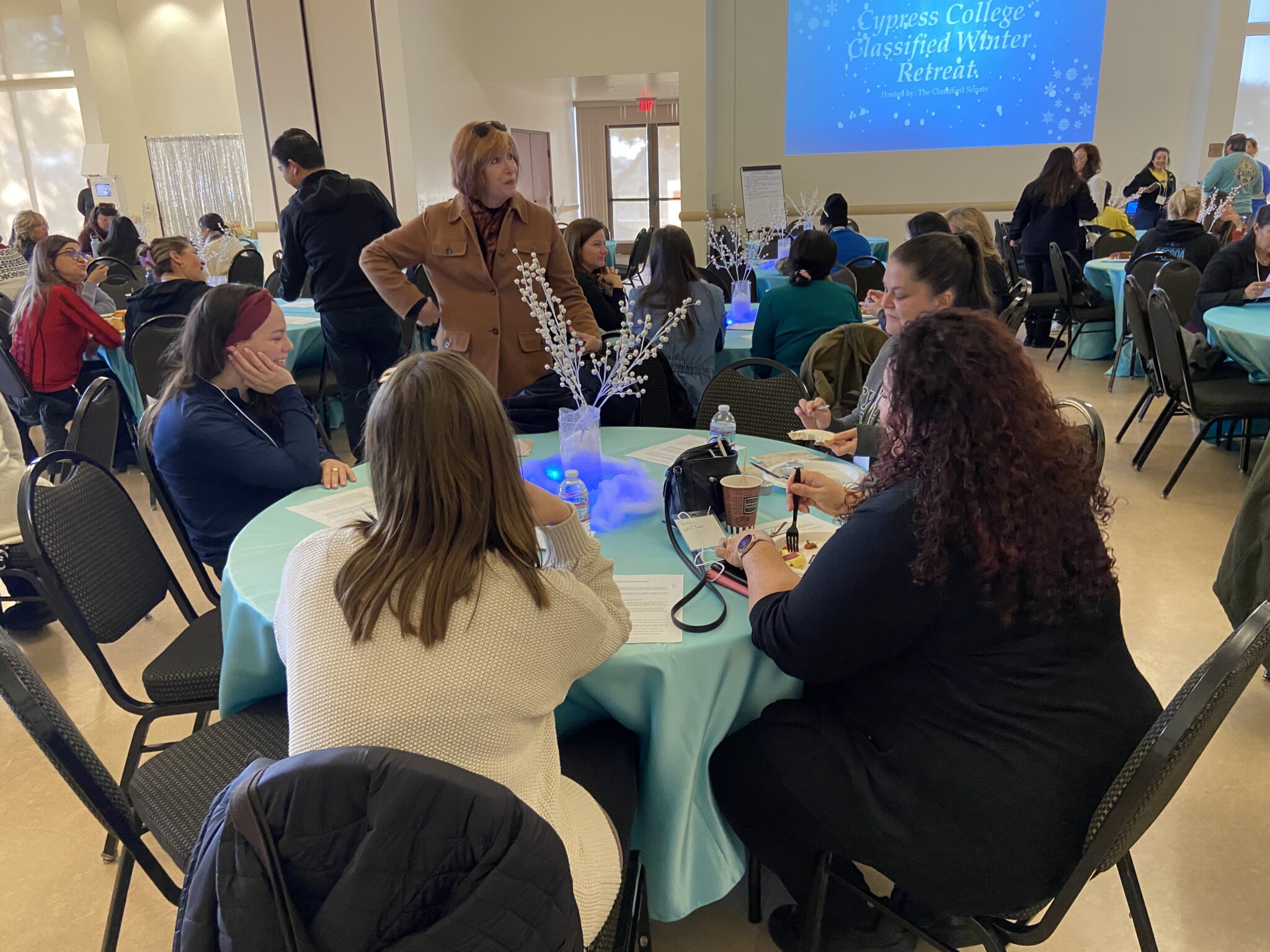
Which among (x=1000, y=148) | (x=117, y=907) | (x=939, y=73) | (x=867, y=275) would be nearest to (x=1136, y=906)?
(x=117, y=907)

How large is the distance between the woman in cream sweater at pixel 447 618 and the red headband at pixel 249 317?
3.76 ft

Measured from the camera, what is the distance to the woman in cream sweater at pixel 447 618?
1012 mm

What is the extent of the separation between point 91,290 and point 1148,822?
5.72 meters

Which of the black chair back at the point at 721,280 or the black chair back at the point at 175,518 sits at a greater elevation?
the black chair back at the point at 721,280

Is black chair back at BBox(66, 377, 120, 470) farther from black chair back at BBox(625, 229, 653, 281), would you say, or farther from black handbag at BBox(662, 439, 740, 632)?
black chair back at BBox(625, 229, 653, 281)

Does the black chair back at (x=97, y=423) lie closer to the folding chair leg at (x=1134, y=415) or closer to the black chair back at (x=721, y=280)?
the black chair back at (x=721, y=280)

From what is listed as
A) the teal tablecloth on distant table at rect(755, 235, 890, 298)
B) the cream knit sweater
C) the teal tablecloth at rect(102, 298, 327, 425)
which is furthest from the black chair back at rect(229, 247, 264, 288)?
the cream knit sweater

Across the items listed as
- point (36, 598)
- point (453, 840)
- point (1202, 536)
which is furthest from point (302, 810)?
point (1202, 536)

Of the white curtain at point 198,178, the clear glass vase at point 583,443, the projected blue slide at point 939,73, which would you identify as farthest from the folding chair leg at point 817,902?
the white curtain at point 198,178

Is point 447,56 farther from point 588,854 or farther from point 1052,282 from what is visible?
point 588,854

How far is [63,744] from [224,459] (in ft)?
3.23

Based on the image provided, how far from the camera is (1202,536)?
3482mm

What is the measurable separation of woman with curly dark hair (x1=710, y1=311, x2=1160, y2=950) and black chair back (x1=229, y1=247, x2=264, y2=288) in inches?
246

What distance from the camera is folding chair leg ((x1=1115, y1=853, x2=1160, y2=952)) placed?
4.67 feet
